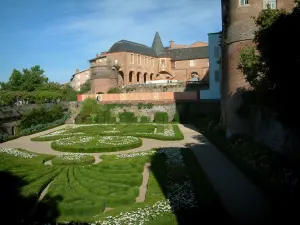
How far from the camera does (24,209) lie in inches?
375

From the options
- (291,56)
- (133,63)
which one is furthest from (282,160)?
(133,63)

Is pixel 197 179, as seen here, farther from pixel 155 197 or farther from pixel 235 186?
pixel 155 197

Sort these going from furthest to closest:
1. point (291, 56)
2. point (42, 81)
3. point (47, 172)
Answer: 1. point (42, 81)
2. point (47, 172)
3. point (291, 56)

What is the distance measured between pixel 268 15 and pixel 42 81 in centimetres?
5761

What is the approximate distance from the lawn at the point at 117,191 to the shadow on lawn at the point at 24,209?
0.03 m

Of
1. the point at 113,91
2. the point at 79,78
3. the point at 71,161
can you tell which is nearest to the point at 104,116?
the point at 113,91

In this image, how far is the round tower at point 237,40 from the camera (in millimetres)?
18406

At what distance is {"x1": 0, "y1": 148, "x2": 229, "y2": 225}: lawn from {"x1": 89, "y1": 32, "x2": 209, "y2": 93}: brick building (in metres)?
35.9

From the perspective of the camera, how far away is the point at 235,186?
38.0 feet

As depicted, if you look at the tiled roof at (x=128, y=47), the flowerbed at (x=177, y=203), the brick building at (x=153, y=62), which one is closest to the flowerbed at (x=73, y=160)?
the flowerbed at (x=177, y=203)

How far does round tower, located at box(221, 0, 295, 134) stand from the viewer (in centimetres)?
1841

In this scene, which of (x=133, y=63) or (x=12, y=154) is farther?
(x=133, y=63)

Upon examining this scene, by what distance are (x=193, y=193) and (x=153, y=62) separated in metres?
54.7

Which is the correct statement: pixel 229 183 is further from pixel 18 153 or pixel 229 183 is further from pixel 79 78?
pixel 79 78
